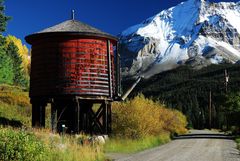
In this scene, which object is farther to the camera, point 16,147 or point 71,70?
point 71,70

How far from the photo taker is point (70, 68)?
92.3ft

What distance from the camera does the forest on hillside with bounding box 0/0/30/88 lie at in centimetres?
5497

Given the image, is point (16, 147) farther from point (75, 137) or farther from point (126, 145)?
point (126, 145)

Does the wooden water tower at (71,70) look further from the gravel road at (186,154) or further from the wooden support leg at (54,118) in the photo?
the gravel road at (186,154)

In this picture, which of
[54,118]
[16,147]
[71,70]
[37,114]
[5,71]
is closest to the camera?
[16,147]

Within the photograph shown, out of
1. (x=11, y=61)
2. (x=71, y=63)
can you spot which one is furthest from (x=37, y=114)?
(x=11, y=61)

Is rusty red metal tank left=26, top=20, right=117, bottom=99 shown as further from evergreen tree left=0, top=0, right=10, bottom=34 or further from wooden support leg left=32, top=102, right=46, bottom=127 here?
evergreen tree left=0, top=0, right=10, bottom=34

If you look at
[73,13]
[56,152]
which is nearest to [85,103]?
[73,13]

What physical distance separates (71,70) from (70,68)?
131mm

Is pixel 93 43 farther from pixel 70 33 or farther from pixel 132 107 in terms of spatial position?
pixel 132 107

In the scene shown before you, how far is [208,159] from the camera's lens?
69.2 feet

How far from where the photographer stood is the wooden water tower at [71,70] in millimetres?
A: 28188

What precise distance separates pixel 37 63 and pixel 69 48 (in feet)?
7.63

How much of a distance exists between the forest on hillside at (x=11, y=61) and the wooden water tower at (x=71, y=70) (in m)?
24.9
